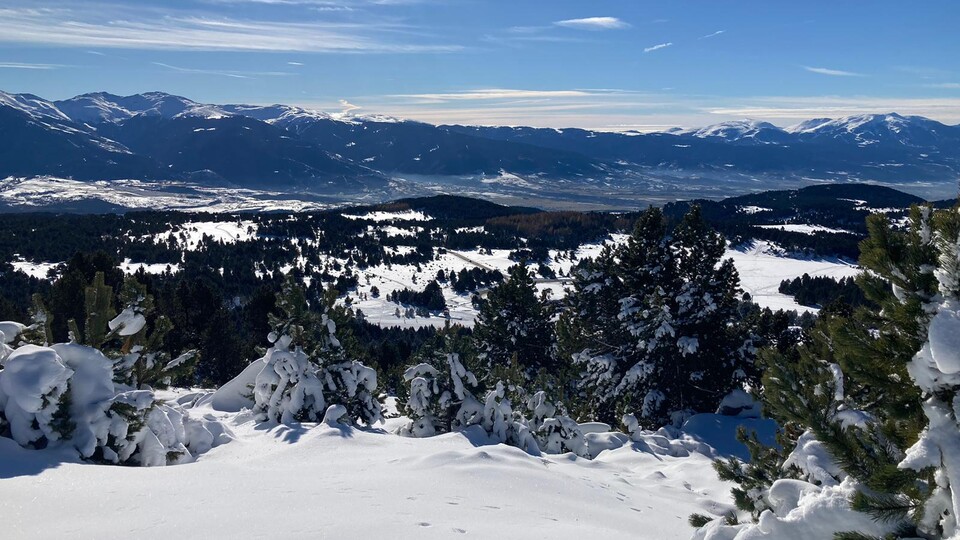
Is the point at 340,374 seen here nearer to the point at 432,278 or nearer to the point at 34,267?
the point at 432,278

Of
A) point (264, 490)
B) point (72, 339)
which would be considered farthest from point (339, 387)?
point (264, 490)

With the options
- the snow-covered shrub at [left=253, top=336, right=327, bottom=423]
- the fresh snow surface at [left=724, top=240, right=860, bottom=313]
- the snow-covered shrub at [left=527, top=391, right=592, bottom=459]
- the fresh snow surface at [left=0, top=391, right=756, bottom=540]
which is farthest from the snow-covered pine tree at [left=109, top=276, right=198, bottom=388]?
the fresh snow surface at [left=724, top=240, right=860, bottom=313]

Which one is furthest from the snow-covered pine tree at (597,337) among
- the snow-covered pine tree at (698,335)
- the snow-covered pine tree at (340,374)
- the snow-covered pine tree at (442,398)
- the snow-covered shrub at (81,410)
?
the snow-covered shrub at (81,410)

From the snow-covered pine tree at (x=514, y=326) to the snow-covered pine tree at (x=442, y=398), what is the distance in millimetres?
15007

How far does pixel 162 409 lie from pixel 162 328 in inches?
133

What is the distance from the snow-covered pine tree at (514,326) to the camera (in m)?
29.9

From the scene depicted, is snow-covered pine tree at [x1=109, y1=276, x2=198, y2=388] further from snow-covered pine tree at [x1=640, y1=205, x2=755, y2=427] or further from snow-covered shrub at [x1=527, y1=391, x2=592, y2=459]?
snow-covered pine tree at [x1=640, y1=205, x2=755, y2=427]

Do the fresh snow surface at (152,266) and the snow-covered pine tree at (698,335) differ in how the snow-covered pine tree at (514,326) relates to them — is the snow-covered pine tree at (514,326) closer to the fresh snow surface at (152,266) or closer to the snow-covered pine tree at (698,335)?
the snow-covered pine tree at (698,335)

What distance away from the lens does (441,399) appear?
14250 mm

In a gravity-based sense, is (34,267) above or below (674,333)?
below

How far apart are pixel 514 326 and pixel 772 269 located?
311 ft

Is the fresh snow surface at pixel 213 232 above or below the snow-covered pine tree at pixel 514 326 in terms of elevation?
below

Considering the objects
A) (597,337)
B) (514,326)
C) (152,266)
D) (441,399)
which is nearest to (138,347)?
(441,399)

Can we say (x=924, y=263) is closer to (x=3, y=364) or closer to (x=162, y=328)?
(x=3, y=364)
